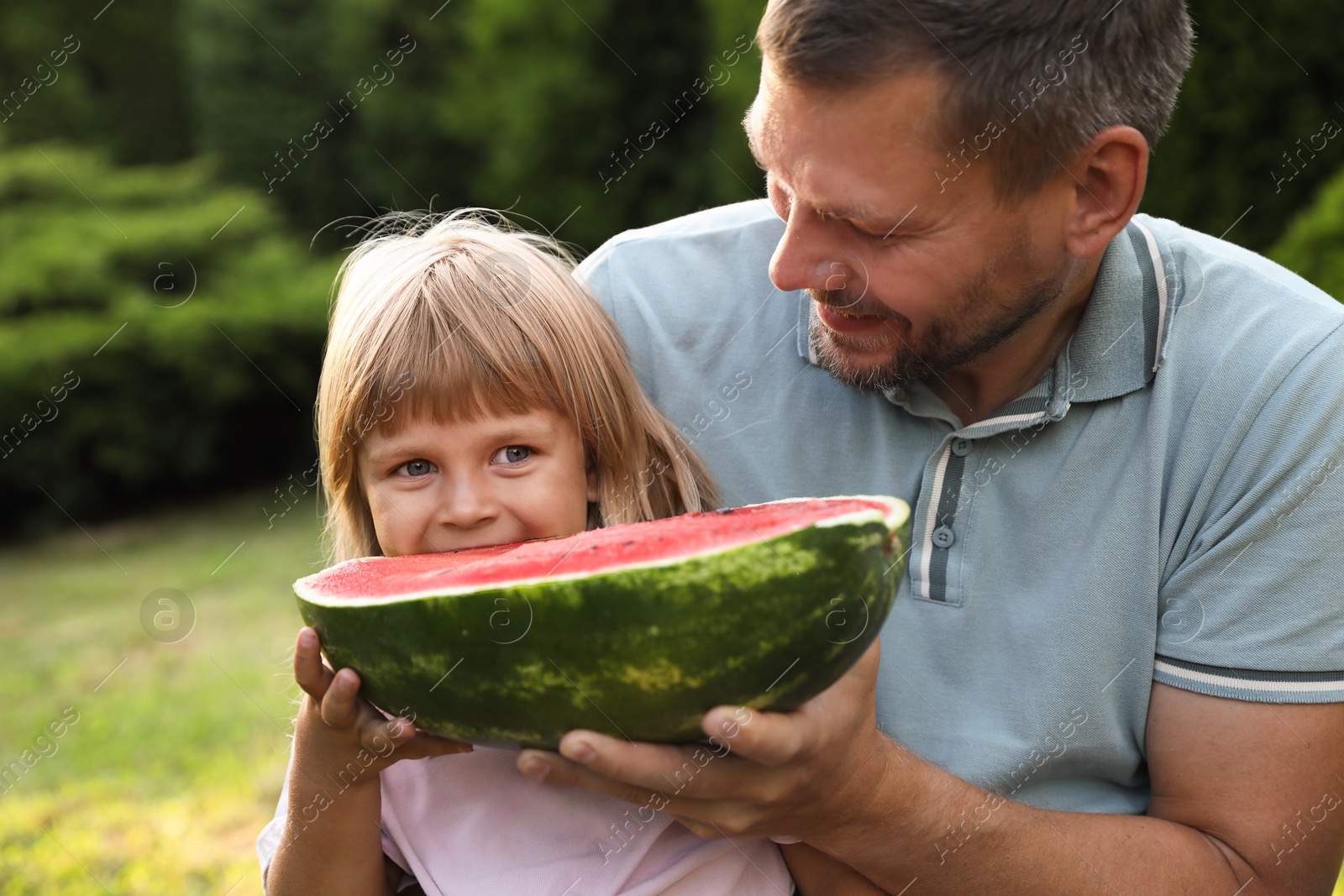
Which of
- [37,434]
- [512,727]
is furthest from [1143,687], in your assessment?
[37,434]

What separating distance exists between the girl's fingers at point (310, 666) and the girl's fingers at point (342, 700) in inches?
0.6

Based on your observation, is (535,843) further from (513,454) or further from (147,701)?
(147,701)

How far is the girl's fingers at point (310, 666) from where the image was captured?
1857 mm

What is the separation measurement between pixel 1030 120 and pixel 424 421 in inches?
47.8

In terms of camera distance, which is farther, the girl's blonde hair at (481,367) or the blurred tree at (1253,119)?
the blurred tree at (1253,119)

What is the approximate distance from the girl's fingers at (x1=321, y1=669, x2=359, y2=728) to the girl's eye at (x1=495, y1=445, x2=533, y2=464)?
480 mm

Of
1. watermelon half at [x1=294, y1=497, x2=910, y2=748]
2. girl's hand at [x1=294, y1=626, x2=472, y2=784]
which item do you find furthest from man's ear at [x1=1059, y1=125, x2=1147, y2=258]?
girl's hand at [x1=294, y1=626, x2=472, y2=784]

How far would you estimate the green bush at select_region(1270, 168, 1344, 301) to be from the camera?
3.63m

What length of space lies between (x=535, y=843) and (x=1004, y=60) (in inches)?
64.4

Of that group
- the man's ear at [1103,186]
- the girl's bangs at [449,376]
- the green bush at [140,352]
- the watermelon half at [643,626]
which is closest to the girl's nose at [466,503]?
the girl's bangs at [449,376]

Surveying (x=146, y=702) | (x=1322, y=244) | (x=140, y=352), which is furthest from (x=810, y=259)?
(x=140, y=352)

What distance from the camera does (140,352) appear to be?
9469mm

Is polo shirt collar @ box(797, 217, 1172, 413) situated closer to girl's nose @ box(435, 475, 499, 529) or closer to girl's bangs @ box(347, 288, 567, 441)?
girl's bangs @ box(347, 288, 567, 441)

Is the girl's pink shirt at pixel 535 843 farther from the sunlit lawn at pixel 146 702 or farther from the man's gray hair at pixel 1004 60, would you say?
the man's gray hair at pixel 1004 60
